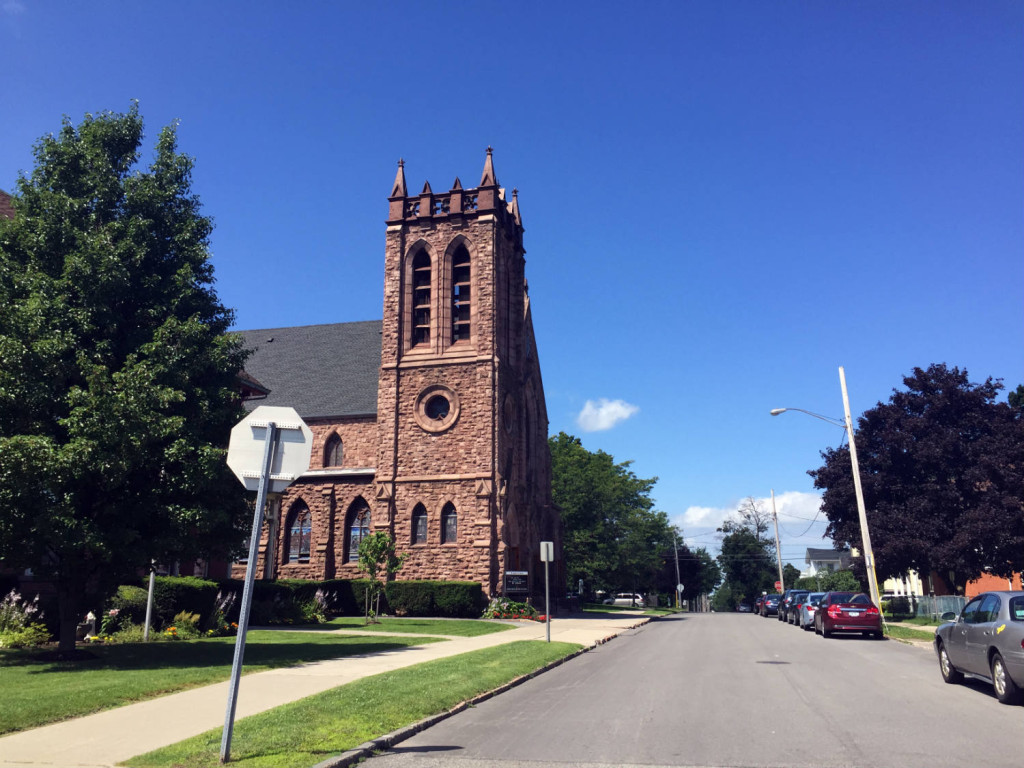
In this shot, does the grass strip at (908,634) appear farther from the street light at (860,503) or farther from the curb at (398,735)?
the curb at (398,735)

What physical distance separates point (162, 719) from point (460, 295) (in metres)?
30.8

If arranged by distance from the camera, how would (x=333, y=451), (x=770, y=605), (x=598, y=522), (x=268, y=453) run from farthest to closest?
(x=598, y=522) < (x=770, y=605) < (x=333, y=451) < (x=268, y=453)

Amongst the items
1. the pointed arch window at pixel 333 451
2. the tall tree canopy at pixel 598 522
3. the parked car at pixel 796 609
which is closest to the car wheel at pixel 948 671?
the parked car at pixel 796 609

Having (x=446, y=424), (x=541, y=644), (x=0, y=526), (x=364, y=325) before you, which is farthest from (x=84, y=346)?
(x=364, y=325)

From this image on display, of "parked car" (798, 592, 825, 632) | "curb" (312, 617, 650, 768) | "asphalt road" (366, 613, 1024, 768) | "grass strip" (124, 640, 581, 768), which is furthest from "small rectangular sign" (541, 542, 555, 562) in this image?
"parked car" (798, 592, 825, 632)

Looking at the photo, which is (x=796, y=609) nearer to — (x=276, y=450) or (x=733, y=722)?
(x=733, y=722)

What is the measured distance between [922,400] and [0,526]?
3540 cm

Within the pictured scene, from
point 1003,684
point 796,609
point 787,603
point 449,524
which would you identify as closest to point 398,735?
point 1003,684

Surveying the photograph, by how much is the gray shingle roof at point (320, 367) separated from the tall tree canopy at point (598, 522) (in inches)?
727

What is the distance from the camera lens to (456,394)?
118 feet

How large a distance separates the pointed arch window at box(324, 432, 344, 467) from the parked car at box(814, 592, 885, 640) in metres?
23.3

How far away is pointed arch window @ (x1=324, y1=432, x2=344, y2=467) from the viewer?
38312 mm

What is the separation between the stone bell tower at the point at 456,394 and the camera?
3419cm

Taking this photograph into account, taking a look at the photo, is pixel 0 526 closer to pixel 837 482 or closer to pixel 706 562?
pixel 837 482
